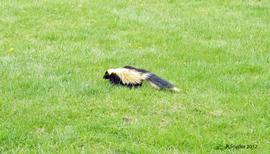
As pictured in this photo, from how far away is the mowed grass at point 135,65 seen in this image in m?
5.39

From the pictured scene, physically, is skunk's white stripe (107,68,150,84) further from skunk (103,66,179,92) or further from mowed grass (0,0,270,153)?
mowed grass (0,0,270,153)

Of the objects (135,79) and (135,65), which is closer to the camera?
(135,79)

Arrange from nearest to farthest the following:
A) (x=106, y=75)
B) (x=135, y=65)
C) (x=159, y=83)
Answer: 1. (x=159, y=83)
2. (x=106, y=75)
3. (x=135, y=65)

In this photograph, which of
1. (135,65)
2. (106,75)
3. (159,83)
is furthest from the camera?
(135,65)

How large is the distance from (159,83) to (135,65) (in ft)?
3.28

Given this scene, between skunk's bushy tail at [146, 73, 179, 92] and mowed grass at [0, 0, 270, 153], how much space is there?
0.09m

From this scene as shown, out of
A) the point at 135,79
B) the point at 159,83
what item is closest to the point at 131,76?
the point at 135,79

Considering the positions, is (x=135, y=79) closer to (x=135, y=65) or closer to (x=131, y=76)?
(x=131, y=76)

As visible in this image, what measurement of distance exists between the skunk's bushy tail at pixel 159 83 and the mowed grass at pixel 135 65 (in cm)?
9

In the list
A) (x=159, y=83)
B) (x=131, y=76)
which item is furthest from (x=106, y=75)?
(x=159, y=83)

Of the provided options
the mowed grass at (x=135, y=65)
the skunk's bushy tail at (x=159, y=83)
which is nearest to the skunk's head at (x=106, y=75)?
the mowed grass at (x=135, y=65)

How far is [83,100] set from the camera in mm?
6293

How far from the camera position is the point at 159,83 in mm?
6695

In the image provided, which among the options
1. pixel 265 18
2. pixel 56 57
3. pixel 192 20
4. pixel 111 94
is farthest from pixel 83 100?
pixel 265 18
